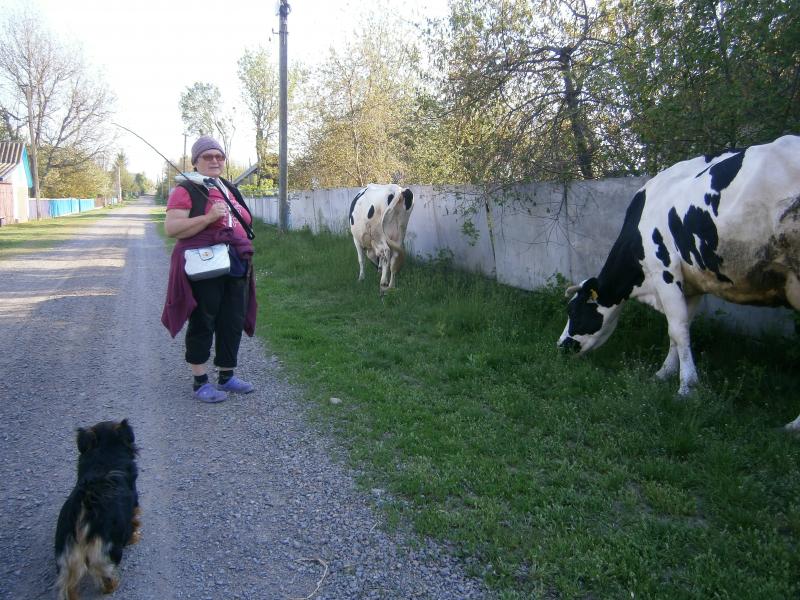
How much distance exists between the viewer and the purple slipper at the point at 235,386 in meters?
5.33

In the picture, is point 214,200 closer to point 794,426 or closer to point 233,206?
point 233,206

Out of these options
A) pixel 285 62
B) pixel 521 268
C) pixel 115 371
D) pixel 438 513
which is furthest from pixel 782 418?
pixel 285 62

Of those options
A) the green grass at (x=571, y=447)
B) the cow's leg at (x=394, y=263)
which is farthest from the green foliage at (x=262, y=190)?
the green grass at (x=571, y=447)

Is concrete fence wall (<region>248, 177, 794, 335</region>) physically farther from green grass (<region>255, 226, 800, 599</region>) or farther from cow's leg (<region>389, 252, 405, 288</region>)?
cow's leg (<region>389, 252, 405, 288</region>)

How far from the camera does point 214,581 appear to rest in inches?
110

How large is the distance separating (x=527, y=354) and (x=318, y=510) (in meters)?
3.11

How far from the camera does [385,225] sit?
991cm

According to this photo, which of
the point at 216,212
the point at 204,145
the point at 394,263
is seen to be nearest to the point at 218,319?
the point at 216,212

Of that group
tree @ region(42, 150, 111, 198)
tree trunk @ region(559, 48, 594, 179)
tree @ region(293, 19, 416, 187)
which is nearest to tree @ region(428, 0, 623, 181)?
tree trunk @ region(559, 48, 594, 179)

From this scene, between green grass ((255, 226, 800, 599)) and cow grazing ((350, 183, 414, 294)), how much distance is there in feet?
8.24

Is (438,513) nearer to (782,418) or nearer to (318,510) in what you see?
(318,510)

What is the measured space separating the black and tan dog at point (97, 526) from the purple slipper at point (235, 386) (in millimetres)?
2196

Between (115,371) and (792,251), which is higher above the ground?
(792,251)

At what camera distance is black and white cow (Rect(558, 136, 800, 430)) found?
3990mm
